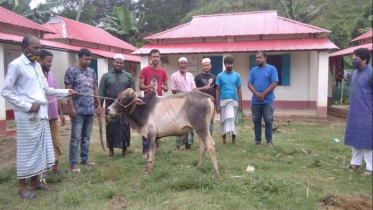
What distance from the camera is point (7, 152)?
277 inches

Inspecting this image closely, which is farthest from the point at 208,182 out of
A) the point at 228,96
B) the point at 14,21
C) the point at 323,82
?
the point at 14,21

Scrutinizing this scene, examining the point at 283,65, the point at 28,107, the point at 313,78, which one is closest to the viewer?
the point at 28,107

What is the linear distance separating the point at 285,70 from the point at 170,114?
32.2 ft

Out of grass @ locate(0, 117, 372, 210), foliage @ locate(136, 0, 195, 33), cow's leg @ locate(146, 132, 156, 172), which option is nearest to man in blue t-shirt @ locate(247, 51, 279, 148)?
grass @ locate(0, 117, 372, 210)

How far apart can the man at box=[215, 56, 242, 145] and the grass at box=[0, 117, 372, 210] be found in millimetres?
670

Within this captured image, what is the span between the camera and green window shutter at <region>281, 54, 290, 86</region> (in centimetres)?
1321

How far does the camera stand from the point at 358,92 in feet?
10.5

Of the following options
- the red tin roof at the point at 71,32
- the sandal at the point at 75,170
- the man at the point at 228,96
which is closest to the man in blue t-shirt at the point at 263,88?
the man at the point at 228,96

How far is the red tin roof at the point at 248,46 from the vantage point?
11562 mm

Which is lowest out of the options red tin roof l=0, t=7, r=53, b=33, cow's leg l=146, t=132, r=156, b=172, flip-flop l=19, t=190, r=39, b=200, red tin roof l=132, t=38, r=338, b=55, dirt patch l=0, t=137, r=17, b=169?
dirt patch l=0, t=137, r=17, b=169

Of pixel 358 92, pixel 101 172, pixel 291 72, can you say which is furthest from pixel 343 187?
pixel 291 72

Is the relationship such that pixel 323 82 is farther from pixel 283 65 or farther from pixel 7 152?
pixel 7 152

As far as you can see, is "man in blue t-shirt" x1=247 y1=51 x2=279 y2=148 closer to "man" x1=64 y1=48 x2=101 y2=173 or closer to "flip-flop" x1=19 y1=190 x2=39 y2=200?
"man" x1=64 y1=48 x2=101 y2=173

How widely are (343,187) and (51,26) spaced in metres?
14.9
